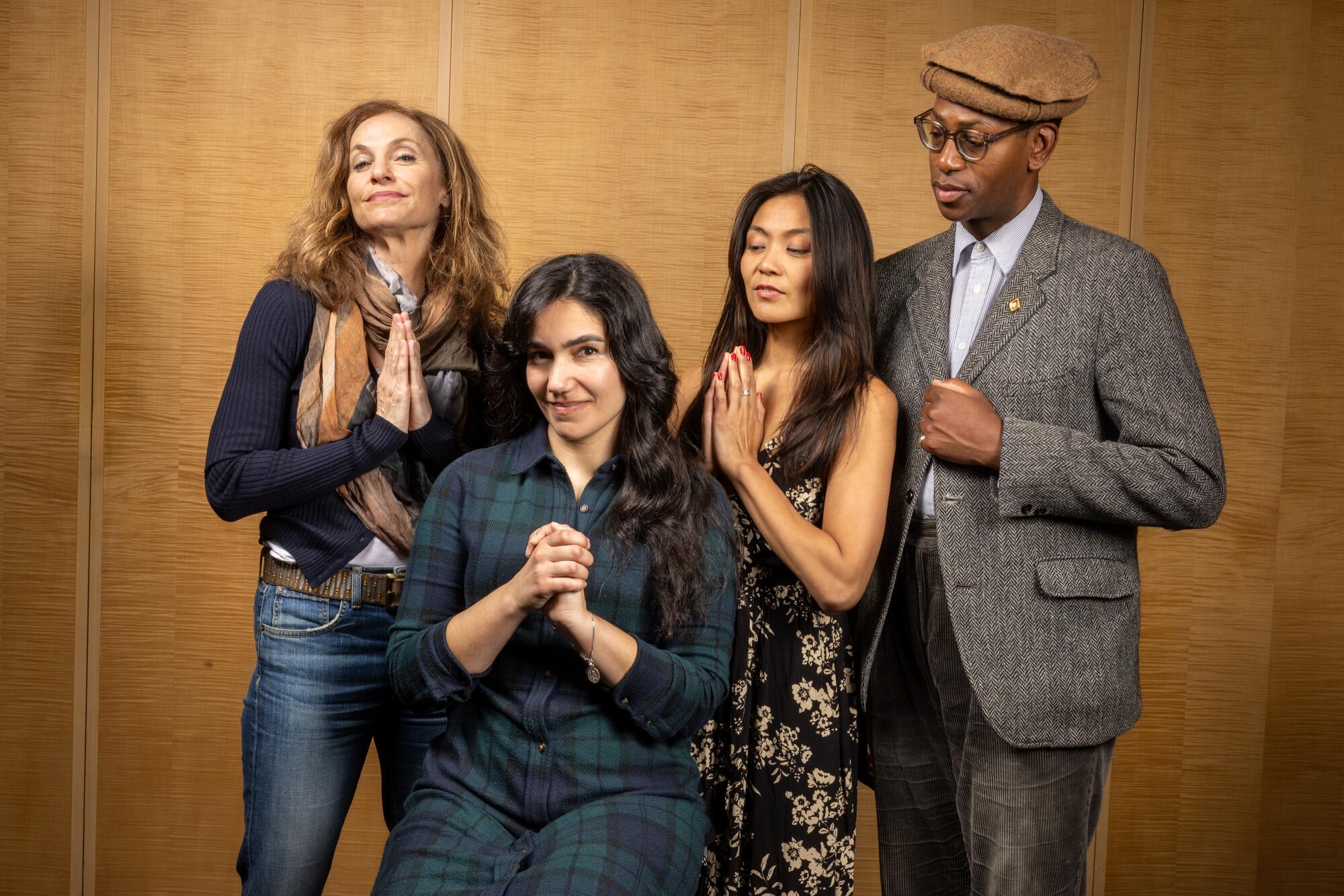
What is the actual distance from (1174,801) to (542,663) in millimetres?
2368

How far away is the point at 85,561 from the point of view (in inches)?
123

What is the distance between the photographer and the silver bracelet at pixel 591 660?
5.25ft

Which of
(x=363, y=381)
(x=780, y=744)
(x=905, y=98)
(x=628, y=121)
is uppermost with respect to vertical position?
(x=905, y=98)

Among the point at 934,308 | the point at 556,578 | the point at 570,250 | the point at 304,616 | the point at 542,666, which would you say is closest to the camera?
the point at 556,578

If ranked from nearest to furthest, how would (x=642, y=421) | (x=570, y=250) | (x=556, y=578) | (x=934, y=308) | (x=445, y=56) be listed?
(x=556, y=578), (x=642, y=421), (x=934, y=308), (x=445, y=56), (x=570, y=250)

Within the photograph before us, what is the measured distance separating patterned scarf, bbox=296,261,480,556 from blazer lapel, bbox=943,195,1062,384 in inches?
34.6

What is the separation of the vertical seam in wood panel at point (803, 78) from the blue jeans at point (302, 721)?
1.84 metres

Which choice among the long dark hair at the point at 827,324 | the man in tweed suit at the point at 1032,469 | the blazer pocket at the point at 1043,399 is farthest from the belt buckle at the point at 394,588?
the blazer pocket at the point at 1043,399

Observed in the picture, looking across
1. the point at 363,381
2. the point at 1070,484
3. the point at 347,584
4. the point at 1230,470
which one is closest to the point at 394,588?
the point at 347,584

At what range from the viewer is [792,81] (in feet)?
10.3

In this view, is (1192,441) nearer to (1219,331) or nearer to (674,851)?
(674,851)

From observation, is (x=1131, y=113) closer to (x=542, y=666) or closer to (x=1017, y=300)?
(x=1017, y=300)

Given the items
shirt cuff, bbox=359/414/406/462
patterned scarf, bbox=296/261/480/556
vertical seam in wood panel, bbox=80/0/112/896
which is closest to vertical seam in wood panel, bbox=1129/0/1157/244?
patterned scarf, bbox=296/261/480/556

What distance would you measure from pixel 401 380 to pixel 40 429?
1794 millimetres
